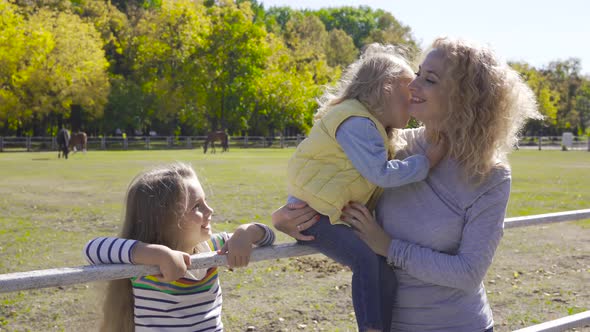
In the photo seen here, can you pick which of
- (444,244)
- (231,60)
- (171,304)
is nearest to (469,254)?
(444,244)

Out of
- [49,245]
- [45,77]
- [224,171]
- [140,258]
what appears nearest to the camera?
[140,258]

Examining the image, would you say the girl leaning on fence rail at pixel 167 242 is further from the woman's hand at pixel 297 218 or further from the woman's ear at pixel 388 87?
the woman's ear at pixel 388 87

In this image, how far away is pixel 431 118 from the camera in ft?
7.70

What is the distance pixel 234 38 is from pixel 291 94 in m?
6.74

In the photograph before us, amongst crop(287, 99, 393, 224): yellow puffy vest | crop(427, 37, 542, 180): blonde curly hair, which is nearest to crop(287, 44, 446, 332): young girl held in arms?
crop(287, 99, 393, 224): yellow puffy vest

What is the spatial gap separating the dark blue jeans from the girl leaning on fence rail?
0.28 m

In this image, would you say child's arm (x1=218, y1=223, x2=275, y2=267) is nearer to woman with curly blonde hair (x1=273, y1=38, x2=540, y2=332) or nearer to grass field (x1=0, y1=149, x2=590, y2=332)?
woman with curly blonde hair (x1=273, y1=38, x2=540, y2=332)

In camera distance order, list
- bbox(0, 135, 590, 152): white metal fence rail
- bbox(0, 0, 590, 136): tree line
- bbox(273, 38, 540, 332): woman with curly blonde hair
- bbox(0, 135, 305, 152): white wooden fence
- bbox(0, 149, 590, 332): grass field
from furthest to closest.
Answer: bbox(0, 135, 590, 152): white metal fence rail
bbox(0, 135, 305, 152): white wooden fence
bbox(0, 0, 590, 136): tree line
bbox(0, 149, 590, 332): grass field
bbox(273, 38, 540, 332): woman with curly blonde hair

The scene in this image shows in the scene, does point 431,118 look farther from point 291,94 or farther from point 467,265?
point 291,94

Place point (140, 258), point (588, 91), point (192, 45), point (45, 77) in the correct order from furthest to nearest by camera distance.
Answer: point (588, 91) → point (192, 45) → point (45, 77) → point (140, 258)

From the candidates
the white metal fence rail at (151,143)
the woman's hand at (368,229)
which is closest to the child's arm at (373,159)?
the woman's hand at (368,229)

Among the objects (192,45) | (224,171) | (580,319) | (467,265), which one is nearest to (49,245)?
(580,319)

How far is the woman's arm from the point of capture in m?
2.18

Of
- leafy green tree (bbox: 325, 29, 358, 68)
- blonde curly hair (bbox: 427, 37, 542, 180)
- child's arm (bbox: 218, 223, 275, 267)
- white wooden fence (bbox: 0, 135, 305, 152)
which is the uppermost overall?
leafy green tree (bbox: 325, 29, 358, 68)
